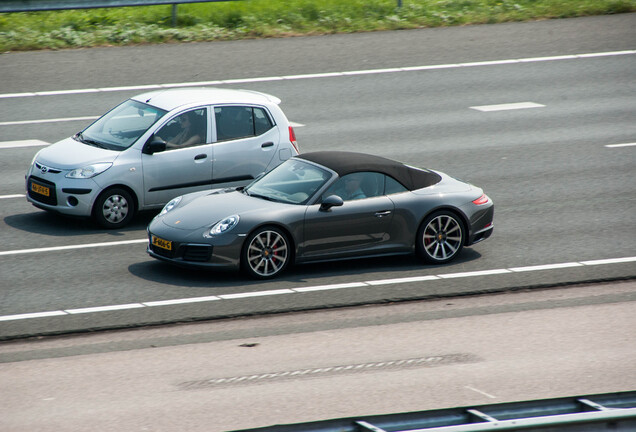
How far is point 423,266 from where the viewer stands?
40.4 ft

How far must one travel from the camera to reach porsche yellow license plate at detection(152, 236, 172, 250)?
1153 cm

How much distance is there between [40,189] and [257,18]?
12.4 metres

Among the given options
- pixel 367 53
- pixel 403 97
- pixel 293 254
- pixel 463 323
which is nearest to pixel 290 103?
pixel 403 97

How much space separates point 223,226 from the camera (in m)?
11.5

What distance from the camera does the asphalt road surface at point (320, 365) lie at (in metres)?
8.00

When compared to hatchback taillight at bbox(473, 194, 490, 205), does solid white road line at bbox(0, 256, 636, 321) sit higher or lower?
lower

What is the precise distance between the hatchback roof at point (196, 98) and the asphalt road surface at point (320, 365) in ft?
15.6

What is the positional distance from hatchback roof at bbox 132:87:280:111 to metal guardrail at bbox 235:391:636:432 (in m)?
9.00

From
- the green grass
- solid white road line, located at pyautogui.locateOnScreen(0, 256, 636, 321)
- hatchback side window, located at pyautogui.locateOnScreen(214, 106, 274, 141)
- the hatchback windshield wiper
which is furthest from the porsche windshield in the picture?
the green grass

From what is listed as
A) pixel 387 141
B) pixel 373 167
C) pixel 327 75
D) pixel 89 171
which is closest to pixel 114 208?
pixel 89 171

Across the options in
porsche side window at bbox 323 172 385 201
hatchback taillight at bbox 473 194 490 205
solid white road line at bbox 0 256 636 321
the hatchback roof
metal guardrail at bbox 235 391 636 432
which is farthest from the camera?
the hatchback roof

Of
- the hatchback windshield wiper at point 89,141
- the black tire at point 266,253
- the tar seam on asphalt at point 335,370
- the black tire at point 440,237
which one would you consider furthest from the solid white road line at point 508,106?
the tar seam on asphalt at point 335,370

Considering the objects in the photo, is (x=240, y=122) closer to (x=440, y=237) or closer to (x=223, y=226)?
(x=223, y=226)

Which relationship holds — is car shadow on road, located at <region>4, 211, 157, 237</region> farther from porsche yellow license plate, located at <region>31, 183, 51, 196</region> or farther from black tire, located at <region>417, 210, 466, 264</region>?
black tire, located at <region>417, 210, 466, 264</region>
